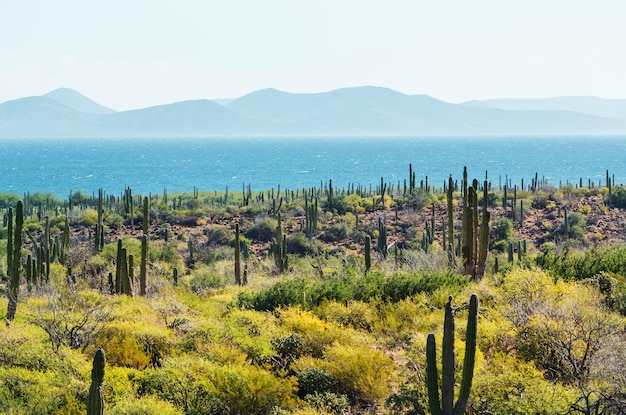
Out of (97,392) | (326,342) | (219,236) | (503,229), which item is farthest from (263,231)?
(97,392)

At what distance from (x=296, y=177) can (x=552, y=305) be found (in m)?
116

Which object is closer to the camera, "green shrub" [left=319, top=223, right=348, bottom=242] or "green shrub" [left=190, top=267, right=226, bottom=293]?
"green shrub" [left=190, top=267, right=226, bottom=293]

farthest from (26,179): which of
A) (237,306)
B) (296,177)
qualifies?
(237,306)

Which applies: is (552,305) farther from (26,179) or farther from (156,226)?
(26,179)

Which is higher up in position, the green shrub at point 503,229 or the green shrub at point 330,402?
the green shrub at point 503,229

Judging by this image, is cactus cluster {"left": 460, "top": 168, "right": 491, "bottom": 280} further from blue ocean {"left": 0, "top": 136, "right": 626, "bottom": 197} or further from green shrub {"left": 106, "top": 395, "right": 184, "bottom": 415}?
blue ocean {"left": 0, "top": 136, "right": 626, "bottom": 197}

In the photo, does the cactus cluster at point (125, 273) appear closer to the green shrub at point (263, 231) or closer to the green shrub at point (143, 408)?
the green shrub at point (143, 408)

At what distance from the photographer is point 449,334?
366 inches

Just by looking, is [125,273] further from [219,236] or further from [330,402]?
[219,236]

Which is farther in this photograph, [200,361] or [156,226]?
[156,226]

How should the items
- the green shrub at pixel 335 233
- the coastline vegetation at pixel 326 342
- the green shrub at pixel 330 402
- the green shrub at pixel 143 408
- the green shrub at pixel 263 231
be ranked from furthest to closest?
the green shrub at pixel 263 231, the green shrub at pixel 335 233, the green shrub at pixel 330 402, the coastline vegetation at pixel 326 342, the green shrub at pixel 143 408

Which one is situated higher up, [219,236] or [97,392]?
[97,392]

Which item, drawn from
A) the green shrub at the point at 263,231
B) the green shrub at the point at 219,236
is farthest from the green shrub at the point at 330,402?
the green shrub at the point at 263,231

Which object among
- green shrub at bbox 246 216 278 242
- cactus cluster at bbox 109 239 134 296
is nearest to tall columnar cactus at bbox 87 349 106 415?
cactus cluster at bbox 109 239 134 296
